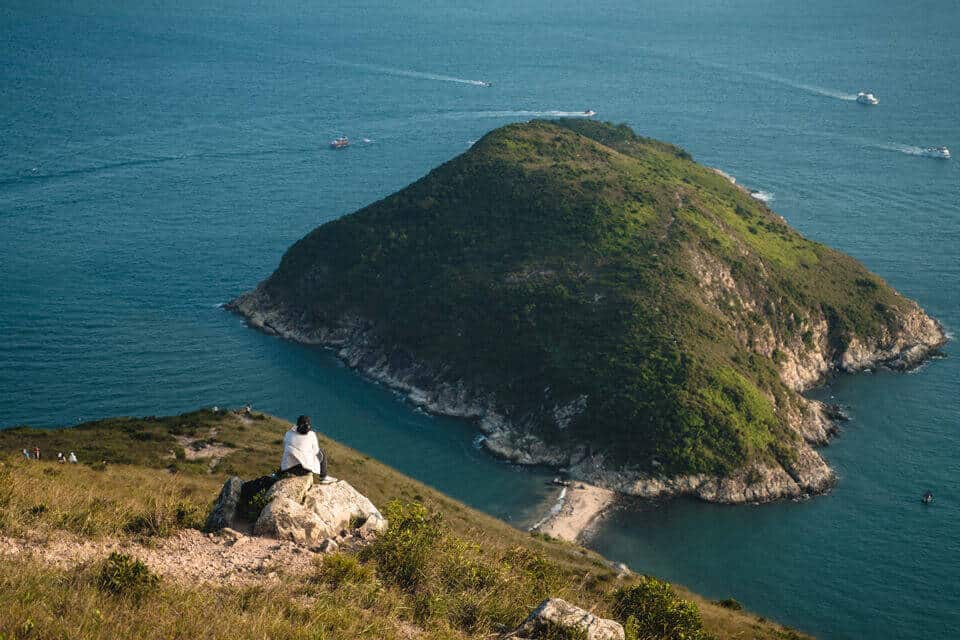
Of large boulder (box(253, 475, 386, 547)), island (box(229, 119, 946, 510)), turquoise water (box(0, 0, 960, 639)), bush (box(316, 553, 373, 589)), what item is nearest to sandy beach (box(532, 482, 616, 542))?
island (box(229, 119, 946, 510))

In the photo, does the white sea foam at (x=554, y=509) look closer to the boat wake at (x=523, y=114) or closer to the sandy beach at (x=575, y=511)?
the sandy beach at (x=575, y=511)

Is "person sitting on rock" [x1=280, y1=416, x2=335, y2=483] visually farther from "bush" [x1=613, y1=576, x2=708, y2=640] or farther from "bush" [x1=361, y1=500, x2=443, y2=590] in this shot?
"bush" [x1=613, y1=576, x2=708, y2=640]

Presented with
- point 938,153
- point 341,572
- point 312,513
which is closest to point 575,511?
point 312,513

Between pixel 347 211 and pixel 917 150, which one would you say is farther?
pixel 917 150

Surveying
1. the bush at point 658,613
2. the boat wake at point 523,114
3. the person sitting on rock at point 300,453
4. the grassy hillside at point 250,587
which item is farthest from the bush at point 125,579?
the boat wake at point 523,114

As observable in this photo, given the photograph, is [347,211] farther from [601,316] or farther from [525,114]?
[525,114]

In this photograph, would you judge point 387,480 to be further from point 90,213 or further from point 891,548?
point 90,213
